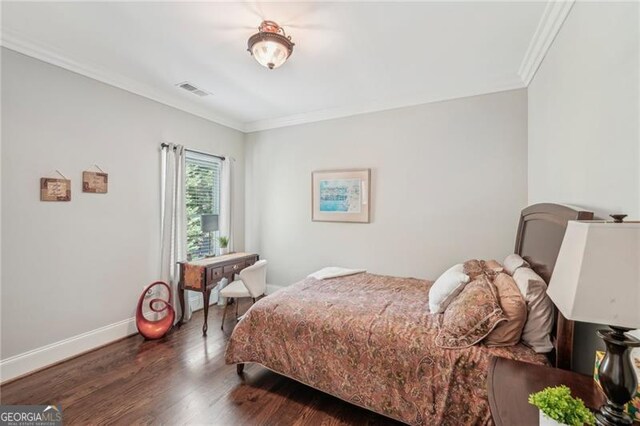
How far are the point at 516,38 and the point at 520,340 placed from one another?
7.51 ft

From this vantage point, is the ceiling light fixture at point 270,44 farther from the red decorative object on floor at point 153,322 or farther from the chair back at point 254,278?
the red decorative object on floor at point 153,322

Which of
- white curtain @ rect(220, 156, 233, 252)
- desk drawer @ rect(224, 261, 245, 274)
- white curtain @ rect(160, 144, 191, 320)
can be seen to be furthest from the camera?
white curtain @ rect(220, 156, 233, 252)

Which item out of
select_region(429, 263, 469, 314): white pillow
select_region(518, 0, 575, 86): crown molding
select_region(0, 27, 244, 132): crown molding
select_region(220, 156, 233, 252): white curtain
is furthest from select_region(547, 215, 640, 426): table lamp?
select_region(220, 156, 233, 252): white curtain

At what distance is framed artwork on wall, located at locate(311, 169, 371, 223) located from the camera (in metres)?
3.67

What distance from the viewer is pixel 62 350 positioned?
2.53 m

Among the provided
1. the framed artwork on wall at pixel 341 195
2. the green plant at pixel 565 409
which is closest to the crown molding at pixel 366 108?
the framed artwork on wall at pixel 341 195

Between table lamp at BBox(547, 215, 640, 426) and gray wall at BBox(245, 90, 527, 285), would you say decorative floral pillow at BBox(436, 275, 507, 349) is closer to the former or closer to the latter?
table lamp at BBox(547, 215, 640, 426)

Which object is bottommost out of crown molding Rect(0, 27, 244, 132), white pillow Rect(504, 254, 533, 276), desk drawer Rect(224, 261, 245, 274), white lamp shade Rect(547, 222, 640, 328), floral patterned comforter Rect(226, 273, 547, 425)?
floral patterned comforter Rect(226, 273, 547, 425)

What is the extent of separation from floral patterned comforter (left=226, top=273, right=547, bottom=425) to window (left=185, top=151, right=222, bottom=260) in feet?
6.65

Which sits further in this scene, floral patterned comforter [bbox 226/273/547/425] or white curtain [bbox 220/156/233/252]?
white curtain [bbox 220/156/233/252]

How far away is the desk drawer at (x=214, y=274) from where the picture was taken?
3.20 m

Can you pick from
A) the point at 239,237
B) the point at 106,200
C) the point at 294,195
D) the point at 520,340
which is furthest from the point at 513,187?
the point at 106,200

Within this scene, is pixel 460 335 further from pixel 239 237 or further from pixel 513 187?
pixel 239 237

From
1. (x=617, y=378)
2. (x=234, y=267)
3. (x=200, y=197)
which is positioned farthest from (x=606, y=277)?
(x=200, y=197)
